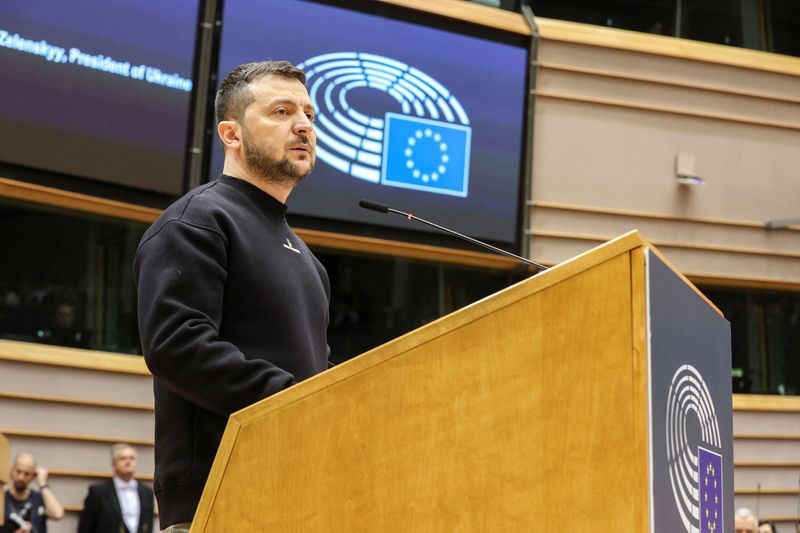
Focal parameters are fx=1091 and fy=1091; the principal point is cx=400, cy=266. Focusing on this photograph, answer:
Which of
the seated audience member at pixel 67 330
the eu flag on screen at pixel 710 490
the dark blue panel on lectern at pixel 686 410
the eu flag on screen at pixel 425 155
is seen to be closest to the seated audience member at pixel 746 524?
the eu flag on screen at pixel 425 155

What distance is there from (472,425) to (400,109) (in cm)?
683

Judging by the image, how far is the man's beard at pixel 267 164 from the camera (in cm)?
190

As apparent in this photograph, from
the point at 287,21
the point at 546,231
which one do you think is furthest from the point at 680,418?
the point at 546,231

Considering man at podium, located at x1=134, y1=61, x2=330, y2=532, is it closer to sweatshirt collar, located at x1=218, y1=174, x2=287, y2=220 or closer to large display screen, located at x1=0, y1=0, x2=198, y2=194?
sweatshirt collar, located at x1=218, y1=174, x2=287, y2=220

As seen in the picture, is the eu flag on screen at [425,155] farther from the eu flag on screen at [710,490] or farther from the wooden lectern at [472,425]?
the wooden lectern at [472,425]

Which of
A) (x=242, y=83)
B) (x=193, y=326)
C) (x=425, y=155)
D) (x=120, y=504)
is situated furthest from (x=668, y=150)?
(x=193, y=326)

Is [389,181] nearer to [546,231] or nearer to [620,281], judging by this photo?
[546,231]

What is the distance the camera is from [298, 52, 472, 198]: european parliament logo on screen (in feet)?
25.4

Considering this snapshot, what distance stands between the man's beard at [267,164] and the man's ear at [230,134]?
19 millimetres

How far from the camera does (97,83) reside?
6770 millimetres

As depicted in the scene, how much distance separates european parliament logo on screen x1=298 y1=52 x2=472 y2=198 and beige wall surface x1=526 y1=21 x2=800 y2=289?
34.0 inches

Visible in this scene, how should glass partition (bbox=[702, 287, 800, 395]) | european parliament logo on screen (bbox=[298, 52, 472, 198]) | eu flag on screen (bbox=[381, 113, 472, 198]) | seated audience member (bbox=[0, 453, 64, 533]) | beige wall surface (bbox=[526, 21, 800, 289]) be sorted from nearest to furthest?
seated audience member (bbox=[0, 453, 64, 533]), european parliament logo on screen (bbox=[298, 52, 472, 198]), eu flag on screen (bbox=[381, 113, 472, 198]), beige wall surface (bbox=[526, 21, 800, 289]), glass partition (bbox=[702, 287, 800, 395])

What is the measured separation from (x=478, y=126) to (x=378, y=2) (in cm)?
119

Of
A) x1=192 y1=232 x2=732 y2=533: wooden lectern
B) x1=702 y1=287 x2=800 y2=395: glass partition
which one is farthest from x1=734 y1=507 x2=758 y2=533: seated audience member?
x1=192 y1=232 x2=732 y2=533: wooden lectern
